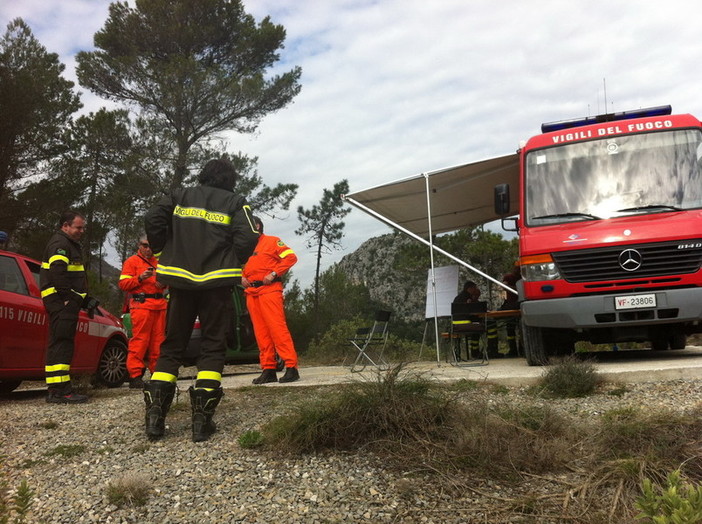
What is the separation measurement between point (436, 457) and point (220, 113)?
1804 cm

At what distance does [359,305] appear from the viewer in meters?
34.3

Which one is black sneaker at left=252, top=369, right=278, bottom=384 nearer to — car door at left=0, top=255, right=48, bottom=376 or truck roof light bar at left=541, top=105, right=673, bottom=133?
car door at left=0, top=255, right=48, bottom=376

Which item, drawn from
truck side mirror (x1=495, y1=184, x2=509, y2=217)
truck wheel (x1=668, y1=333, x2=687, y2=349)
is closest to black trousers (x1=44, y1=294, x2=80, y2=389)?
truck side mirror (x1=495, y1=184, x2=509, y2=217)

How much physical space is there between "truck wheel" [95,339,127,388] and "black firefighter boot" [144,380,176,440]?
3817 mm

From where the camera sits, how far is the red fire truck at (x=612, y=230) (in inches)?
243

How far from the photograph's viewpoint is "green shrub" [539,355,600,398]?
16.5ft

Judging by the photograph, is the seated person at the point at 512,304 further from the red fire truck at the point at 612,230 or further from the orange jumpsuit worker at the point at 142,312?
the orange jumpsuit worker at the point at 142,312

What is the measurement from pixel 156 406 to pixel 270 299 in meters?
2.64

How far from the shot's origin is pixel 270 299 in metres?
6.70

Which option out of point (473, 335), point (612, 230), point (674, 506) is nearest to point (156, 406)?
point (674, 506)

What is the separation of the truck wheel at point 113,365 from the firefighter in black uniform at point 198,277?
3854 millimetres

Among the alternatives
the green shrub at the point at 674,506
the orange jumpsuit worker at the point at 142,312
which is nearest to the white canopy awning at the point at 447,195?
the orange jumpsuit worker at the point at 142,312

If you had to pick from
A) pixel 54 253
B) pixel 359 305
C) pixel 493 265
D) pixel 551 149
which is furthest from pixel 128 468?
pixel 359 305

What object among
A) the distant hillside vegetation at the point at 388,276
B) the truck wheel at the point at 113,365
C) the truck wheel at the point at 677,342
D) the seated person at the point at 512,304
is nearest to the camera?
the truck wheel at the point at 113,365
